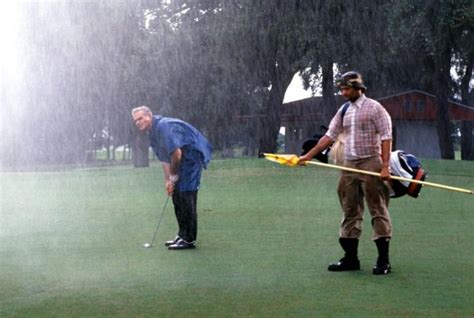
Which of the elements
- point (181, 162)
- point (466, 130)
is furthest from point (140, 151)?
point (181, 162)

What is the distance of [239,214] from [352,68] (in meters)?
22.9

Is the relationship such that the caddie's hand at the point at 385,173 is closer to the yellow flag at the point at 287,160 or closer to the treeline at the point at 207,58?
the yellow flag at the point at 287,160

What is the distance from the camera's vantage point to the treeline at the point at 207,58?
1479 inches

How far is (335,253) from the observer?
450 inches

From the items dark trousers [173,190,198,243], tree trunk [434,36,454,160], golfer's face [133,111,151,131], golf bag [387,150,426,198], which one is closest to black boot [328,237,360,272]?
golf bag [387,150,426,198]

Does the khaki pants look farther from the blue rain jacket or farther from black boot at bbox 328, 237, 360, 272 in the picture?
the blue rain jacket

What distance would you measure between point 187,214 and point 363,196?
8.93 feet

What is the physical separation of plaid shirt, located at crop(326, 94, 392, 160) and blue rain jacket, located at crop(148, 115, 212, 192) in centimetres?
255

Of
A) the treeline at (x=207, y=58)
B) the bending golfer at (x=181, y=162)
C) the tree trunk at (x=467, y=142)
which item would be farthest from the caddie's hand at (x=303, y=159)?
the tree trunk at (x=467, y=142)

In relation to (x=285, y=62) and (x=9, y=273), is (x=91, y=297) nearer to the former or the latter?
(x=9, y=273)

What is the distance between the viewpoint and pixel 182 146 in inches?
474

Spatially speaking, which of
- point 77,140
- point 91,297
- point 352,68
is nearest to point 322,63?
point 352,68

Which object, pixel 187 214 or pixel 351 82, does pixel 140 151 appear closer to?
pixel 187 214

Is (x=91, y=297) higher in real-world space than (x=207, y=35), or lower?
lower
